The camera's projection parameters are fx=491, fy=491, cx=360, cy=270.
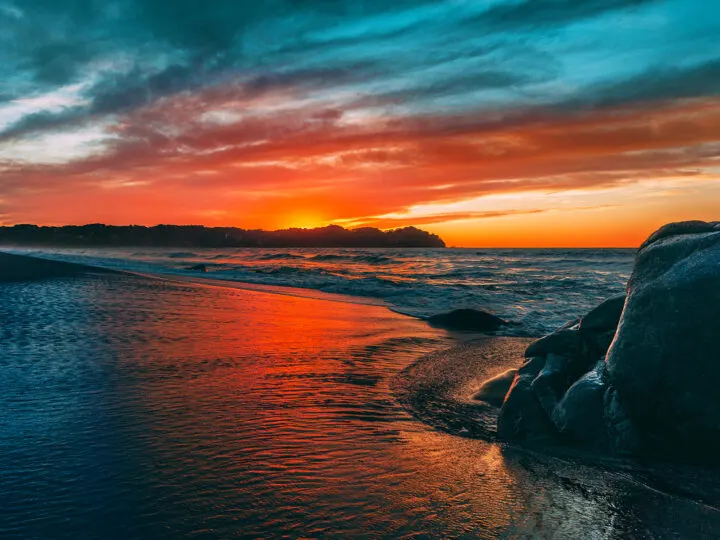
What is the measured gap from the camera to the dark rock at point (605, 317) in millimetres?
5066

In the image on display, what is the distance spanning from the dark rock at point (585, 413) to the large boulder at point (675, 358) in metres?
0.20

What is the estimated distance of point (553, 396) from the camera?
4395mm

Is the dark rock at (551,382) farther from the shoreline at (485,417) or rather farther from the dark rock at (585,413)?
the shoreline at (485,417)

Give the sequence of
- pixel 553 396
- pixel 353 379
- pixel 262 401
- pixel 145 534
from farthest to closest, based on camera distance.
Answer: pixel 353 379, pixel 262 401, pixel 553 396, pixel 145 534

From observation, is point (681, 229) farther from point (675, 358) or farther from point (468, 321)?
point (468, 321)

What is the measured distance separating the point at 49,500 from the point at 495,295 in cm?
1571

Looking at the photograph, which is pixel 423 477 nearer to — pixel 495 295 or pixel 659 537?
pixel 659 537

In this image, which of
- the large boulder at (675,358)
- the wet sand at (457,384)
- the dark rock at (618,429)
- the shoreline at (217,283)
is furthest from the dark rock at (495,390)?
the shoreline at (217,283)

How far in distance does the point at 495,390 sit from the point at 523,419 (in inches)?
42.0

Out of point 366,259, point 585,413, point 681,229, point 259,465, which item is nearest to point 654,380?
point 585,413

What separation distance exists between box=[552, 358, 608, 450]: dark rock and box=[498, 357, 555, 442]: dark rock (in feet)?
0.36

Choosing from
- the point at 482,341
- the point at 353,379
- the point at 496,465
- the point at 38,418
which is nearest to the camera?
the point at 496,465

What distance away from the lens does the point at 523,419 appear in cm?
417

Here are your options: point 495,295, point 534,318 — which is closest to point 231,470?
point 534,318
